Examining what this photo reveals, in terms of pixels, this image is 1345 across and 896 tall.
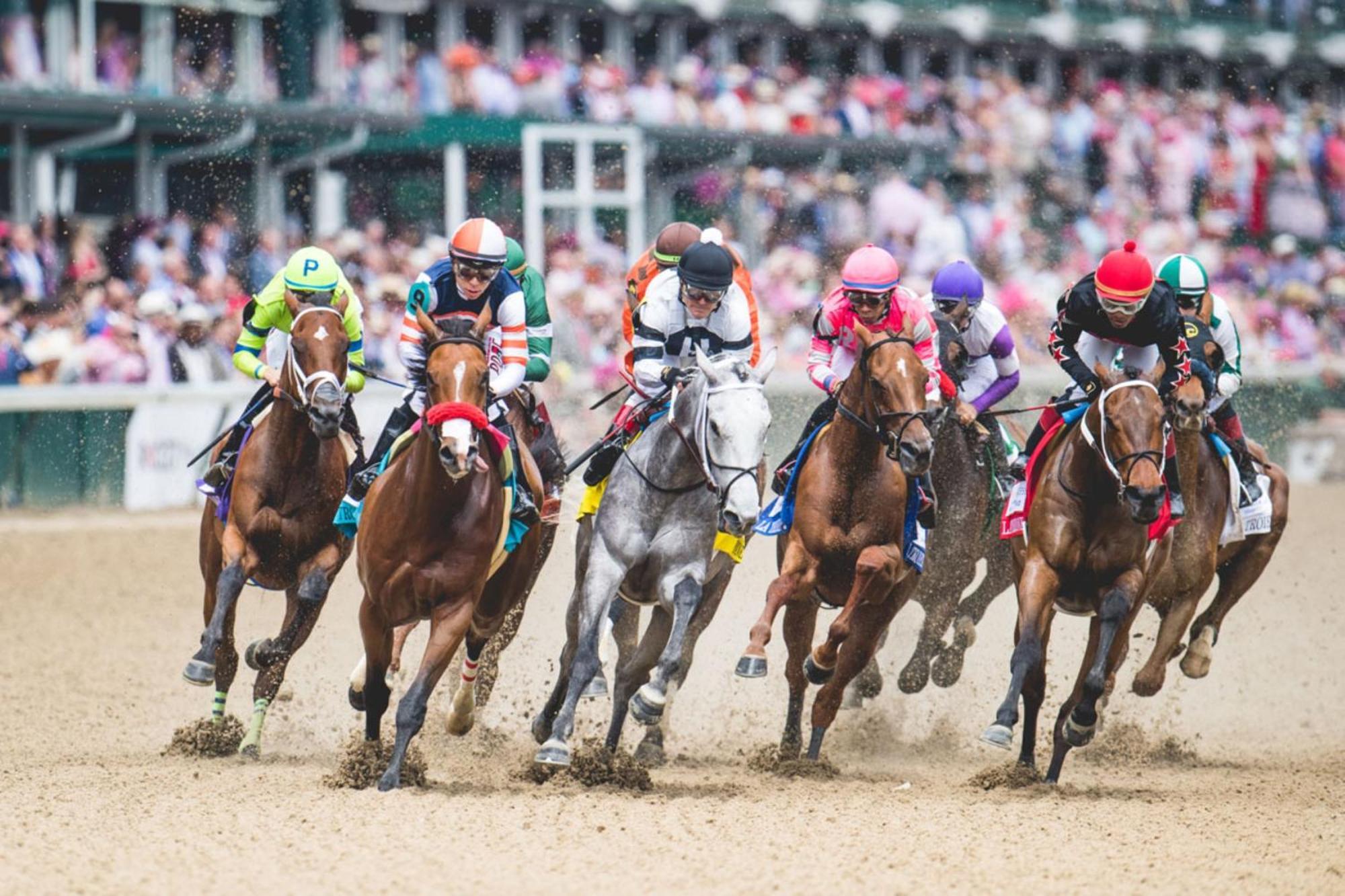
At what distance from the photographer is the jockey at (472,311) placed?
8016mm

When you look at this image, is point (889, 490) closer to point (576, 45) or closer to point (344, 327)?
point (344, 327)

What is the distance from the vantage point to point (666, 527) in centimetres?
834

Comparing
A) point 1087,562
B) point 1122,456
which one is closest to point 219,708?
point 1087,562

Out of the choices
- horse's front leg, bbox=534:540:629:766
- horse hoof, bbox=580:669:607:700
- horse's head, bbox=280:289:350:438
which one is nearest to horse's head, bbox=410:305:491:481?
horse's head, bbox=280:289:350:438

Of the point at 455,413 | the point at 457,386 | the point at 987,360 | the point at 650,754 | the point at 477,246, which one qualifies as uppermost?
the point at 477,246

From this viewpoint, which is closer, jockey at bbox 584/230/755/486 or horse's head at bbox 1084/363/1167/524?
horse's head at bbox 1084/363/1167/524

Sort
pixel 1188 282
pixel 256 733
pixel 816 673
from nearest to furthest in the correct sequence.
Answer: pixel 816 673 → pixel 256 733 → pixel 1188 282

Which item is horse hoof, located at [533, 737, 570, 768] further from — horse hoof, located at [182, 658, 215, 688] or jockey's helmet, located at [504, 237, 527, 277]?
jockey's helmet, located at [504, 237, 527, 277]

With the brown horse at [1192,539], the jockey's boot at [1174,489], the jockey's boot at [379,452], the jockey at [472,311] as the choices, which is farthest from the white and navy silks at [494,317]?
the brown horse at [1192,539]

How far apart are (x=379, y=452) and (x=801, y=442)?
1.97 m

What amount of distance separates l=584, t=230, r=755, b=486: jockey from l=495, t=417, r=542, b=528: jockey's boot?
0.32 meters

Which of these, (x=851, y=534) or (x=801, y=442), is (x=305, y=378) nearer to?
(x=801, y=442)

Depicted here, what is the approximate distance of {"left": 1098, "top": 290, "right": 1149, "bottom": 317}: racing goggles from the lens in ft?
27.4

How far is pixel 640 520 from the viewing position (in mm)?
8352
